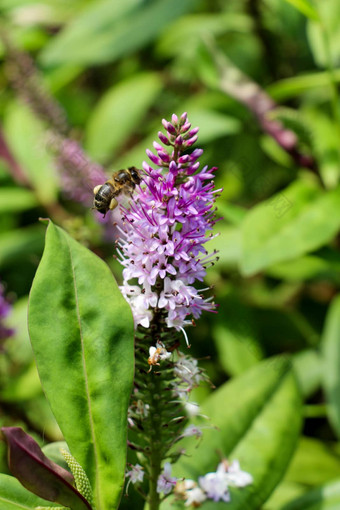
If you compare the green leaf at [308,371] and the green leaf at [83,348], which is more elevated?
the green leaf at [83,348]

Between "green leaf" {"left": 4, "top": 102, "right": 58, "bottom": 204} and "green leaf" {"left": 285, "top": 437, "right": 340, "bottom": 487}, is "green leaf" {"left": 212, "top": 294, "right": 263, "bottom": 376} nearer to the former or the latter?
"green leaf" {"left": 285, "top": 437, "right": 340, "bottom": 487}

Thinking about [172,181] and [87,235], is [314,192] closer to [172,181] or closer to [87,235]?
[87,235]

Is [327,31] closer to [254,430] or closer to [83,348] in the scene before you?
[254,430]

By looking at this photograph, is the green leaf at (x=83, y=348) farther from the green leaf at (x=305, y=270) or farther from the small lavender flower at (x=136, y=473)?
the green leaf at (x=305, y=270)

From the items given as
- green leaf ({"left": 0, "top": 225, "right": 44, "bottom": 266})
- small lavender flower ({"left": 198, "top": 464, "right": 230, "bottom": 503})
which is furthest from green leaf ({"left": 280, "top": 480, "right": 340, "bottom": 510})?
green leaf ({"left": 0, "top": 225, "right": 44, "bottom": 266})

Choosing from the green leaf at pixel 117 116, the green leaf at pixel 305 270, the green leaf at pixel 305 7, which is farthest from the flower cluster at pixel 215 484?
the green leaf at pixel 117 116

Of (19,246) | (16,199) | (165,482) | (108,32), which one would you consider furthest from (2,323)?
(108,32)

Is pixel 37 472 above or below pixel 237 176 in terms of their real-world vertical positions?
below
